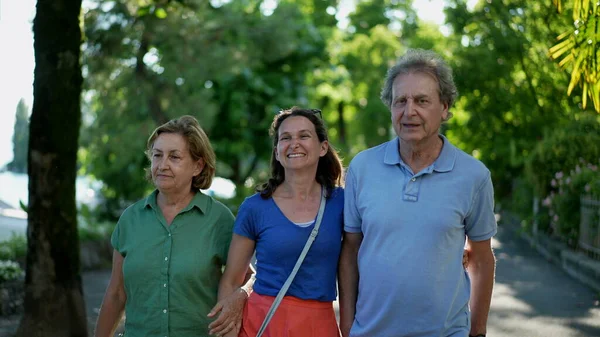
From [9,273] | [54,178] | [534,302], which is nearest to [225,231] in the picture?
[54,178]

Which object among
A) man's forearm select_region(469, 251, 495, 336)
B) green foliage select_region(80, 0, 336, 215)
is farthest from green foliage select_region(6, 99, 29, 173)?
man's forearm select_region(469, 251, 495, 336)

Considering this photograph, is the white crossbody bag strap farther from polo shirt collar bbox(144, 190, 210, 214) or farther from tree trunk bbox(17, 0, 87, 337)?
tree trunk bbox(17, 0, 87, 337)

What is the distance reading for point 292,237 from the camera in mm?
3975

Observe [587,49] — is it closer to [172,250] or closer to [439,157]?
Result: [439,157]

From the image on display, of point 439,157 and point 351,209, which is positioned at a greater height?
point 439,157

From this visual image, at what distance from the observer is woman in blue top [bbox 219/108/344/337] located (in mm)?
3959

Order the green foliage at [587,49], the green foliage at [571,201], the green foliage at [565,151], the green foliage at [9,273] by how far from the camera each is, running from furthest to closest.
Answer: the green foliage at [565,151], the green foliage at [571,201], the green foliage at [9,273], the green foliage at [587,49]

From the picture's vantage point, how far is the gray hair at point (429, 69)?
3766 mm

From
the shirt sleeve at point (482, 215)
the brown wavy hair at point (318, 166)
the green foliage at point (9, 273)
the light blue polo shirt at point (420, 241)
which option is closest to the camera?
the light blue polo shirt at point (420, 241)

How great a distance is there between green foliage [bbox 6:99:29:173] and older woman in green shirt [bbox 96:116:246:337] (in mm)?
13783

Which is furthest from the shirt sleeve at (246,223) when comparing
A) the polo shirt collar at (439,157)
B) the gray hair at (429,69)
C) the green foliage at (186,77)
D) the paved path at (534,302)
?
the green foliage at (186,77)

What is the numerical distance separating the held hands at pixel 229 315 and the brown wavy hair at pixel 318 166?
0.48m

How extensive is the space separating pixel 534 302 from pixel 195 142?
733cm

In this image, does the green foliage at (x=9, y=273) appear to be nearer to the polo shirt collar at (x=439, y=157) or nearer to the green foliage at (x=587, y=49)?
the green foliage at (x=587, y=49)
